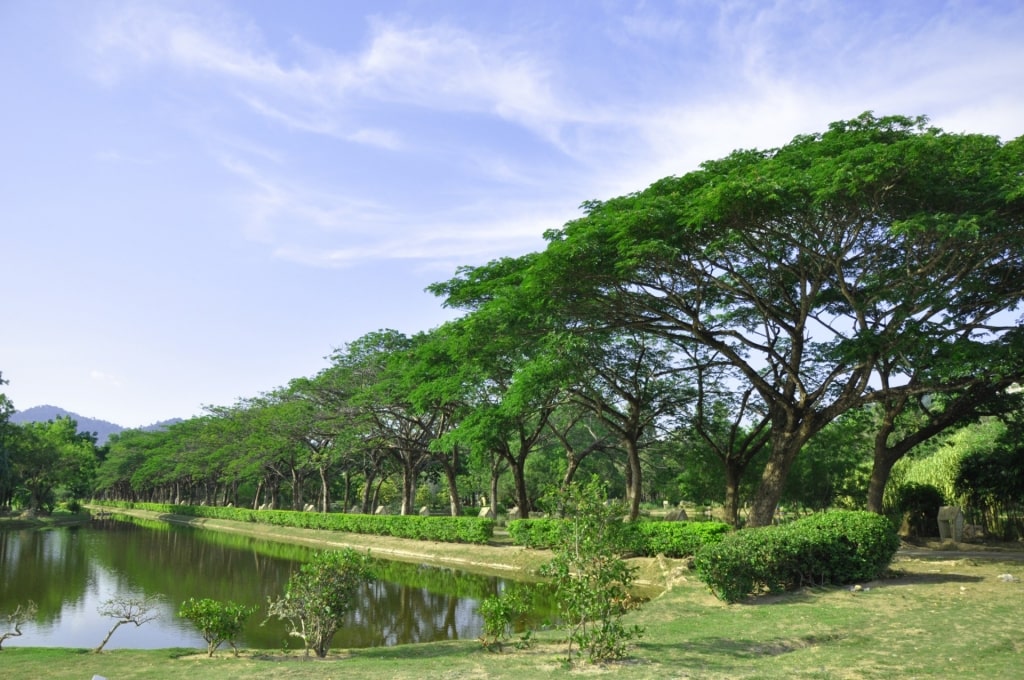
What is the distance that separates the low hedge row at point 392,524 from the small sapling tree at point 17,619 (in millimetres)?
16175

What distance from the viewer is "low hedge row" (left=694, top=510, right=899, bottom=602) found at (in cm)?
1271

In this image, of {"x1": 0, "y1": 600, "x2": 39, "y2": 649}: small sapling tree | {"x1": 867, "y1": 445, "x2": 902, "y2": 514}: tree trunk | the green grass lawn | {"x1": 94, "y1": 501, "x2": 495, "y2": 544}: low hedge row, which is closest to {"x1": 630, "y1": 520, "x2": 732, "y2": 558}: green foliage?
{"x1": 867, "y1": 445, "x2": 902, "y2": 514}: tree trunk

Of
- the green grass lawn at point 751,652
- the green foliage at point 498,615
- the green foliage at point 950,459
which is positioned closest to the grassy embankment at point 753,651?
the green grass lawn at point 751,652

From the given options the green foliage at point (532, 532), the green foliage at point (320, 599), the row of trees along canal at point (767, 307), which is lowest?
the green foliage at point (532, 532)

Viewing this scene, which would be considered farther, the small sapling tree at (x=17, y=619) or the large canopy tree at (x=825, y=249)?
the large canopy tree at (x=825, y=249)

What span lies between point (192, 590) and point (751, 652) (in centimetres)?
1628

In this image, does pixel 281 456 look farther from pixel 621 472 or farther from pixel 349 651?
pixel 349 651

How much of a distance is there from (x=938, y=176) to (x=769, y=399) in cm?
717

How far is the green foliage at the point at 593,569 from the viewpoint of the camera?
846 centimetres

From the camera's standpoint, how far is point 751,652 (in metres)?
8.80

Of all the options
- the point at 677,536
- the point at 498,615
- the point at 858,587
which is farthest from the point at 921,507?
the point at 498,615

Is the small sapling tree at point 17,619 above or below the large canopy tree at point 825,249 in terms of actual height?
below

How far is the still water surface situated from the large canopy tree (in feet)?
26.1

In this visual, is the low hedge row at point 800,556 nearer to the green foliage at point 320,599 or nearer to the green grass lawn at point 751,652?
the green grass lawn at point 751,652
